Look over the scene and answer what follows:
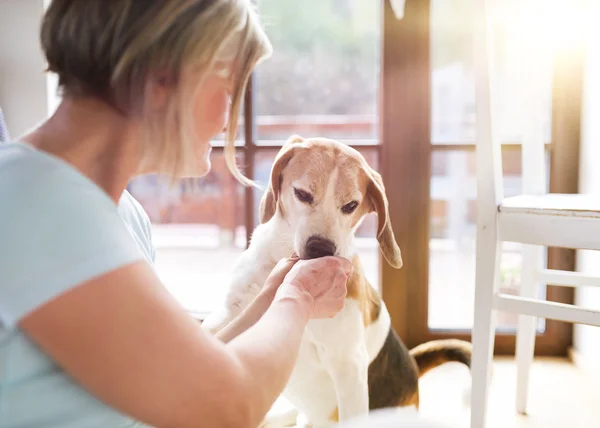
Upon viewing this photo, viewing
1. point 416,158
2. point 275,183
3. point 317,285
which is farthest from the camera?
point 416,158

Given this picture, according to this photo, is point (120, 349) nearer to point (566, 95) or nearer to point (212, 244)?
point (566, 95)

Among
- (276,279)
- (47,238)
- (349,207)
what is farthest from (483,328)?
(47,238)

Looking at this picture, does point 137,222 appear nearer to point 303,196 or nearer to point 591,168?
point 303,196

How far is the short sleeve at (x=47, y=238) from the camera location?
0.53 m

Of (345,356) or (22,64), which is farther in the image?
(22,64)

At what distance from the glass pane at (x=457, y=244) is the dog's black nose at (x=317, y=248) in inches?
44.4

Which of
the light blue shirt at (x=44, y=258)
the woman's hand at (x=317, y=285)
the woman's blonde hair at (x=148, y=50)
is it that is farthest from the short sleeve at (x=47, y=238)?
the woman's hand at (x=317, y=285)

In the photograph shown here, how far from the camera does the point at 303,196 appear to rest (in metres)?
1.39

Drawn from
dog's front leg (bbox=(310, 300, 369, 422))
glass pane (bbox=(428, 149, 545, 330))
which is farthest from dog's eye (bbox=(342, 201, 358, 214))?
glass pane (bbox=(428, 149, 545, 330))

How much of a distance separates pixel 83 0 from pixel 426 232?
1.85 m

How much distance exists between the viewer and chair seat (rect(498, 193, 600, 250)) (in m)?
1.30

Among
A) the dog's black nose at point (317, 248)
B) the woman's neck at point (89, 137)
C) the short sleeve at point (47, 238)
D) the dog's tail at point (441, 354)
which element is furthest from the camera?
the dog's tail at point (441, 354)

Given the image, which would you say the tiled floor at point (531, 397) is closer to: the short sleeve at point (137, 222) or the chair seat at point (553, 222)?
the chair seat at point (553, 222)

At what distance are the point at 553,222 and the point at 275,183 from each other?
2.22 feet
